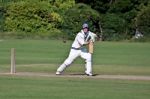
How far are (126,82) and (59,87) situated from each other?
3.33m

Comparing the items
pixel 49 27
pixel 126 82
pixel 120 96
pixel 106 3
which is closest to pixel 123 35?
pixel 49 27

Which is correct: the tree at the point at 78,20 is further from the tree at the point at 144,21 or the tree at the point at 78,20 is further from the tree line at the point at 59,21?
the tree at the point at 144,21

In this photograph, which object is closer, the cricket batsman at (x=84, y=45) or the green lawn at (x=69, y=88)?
the green lawn at (x=69, y=88)

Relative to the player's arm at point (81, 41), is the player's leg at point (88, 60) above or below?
below

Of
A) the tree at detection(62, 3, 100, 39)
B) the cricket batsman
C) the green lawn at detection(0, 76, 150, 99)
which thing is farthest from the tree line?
the green lawn at detection(0, 76, 150, 99)

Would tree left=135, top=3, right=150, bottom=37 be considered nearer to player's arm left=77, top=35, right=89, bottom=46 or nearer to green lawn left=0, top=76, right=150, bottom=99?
player's arm left=77, top=35, right=89, bottom=46

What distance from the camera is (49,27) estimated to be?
75.4m

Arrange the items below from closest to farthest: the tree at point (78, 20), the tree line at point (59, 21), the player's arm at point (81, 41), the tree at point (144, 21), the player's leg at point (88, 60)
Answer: the player's arm at point (81, 41) < the player's leg at point (88, 60) < the tree at point (78, 20) < the tree line at point (59, 21) < the tree at point (144, 21)

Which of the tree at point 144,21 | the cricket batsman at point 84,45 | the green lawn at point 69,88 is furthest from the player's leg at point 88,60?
the tree at point 144,21

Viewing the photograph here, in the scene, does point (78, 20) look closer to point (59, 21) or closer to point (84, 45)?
point (59, 21)

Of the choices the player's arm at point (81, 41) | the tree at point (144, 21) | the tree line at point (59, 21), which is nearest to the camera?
the player's arm at point (81, 41)

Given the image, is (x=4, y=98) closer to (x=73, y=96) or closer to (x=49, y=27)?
(x=73, y=96)

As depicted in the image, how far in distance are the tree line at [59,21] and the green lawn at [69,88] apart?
164 ft

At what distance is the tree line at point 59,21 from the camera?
238 ft
